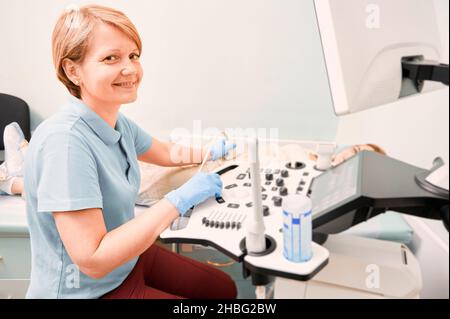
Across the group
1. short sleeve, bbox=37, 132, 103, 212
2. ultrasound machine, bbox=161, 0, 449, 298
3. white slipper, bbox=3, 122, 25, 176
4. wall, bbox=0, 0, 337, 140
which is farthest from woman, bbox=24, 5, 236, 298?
wall, bbox=0, 0, 337, 140

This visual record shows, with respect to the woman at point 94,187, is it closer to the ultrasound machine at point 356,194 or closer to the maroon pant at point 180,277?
the maroon pant at point 180,277

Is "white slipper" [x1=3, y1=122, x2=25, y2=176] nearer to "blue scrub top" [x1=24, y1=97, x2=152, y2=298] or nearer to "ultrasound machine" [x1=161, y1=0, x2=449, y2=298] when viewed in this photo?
"blue scrub top" [x1=24, y1=97, x2=152, y2=298]

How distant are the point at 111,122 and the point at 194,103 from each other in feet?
3.02

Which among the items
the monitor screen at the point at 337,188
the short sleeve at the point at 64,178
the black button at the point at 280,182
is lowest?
the black button at the point at 280,182

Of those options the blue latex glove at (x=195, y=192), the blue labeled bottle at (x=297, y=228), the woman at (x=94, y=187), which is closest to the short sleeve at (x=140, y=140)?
the woman at (x=94, y=187)

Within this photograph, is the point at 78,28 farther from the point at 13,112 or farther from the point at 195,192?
the point at 13,112

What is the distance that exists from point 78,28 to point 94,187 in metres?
0.41

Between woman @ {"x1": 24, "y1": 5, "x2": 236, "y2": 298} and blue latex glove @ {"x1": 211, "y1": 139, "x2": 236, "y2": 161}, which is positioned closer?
woman @ {"x1": 24, "y1": 5, "x2": 236, "y2": 298}

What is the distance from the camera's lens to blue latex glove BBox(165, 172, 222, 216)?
0.94 meters

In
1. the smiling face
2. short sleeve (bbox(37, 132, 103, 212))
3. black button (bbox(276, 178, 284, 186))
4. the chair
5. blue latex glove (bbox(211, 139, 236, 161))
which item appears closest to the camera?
short sleeve (bbox(37, 132, 103, 212))

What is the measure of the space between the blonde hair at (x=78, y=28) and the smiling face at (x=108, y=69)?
1 cm

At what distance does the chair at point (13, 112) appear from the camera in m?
1.70

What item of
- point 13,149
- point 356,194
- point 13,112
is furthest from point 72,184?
point 13,112
